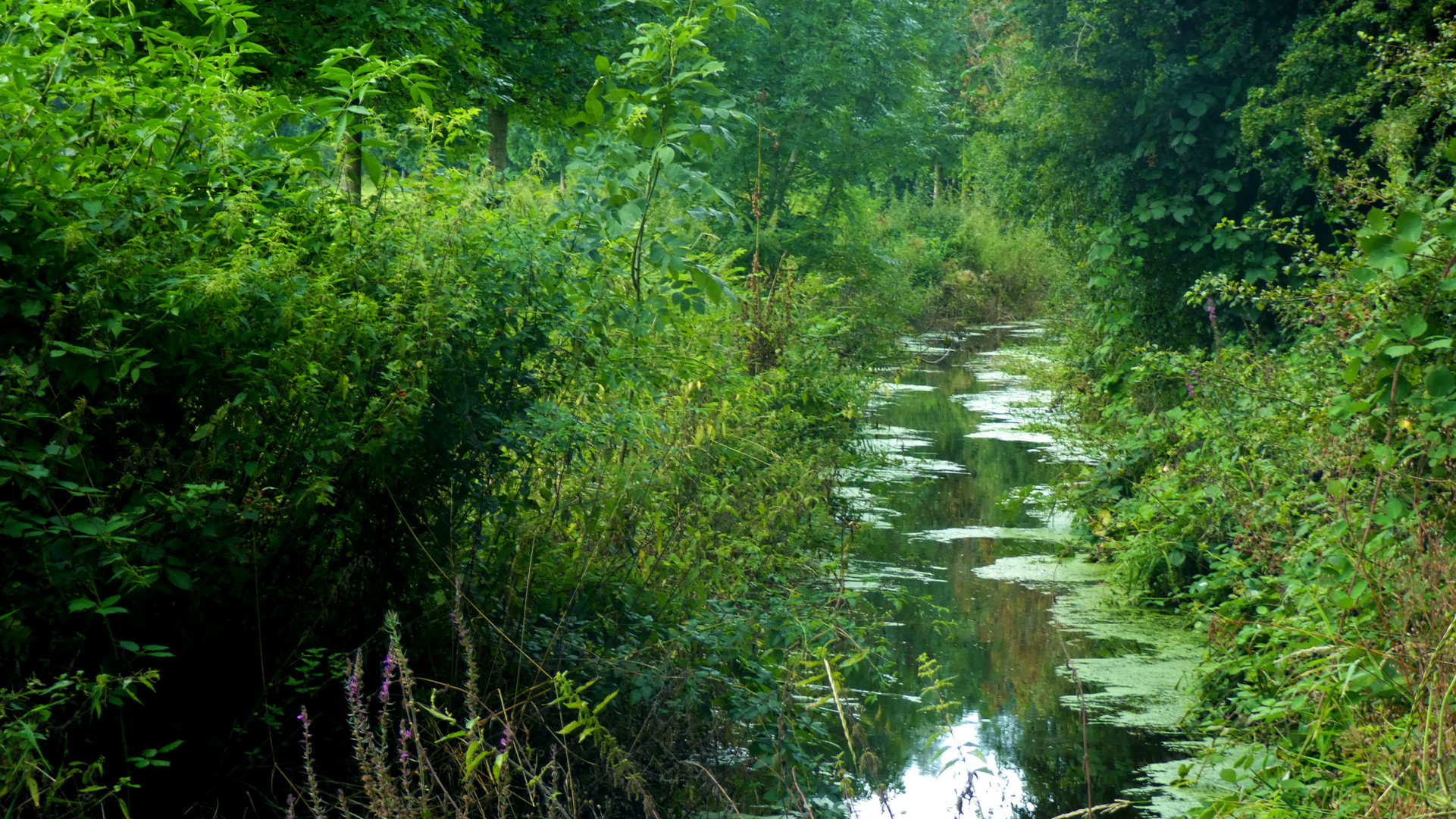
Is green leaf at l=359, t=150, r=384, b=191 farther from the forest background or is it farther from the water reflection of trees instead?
the water reflection of trees

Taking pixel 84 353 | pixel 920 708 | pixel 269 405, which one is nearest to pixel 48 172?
pixel 84 353

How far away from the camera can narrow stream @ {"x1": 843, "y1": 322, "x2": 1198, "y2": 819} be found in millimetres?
5070

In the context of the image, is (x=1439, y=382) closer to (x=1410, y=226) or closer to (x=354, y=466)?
(x=1410, y=226)

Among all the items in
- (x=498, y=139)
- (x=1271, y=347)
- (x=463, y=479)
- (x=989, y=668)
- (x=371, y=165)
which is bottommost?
(x=989, y=668)

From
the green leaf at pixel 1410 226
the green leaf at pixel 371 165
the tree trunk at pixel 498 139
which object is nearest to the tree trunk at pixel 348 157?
the green leaf at pixel 371 165

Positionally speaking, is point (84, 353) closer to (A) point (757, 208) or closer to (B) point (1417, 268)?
(B) point (1417, 268)

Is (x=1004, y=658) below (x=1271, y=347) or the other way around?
below

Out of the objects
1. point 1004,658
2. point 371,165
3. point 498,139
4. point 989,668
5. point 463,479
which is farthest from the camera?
point 498,139

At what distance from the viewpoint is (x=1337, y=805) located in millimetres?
3494

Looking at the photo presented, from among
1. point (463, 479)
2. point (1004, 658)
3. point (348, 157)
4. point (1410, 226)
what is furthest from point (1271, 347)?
point (348, 157)

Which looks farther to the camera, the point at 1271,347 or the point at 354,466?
the point at 1271,347

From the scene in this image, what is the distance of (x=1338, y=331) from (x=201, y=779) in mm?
4332

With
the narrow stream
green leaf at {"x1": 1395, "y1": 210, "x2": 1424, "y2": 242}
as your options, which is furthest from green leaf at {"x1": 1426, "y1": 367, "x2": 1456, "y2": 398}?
the narrow stream

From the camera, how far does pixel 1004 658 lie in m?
6.54
